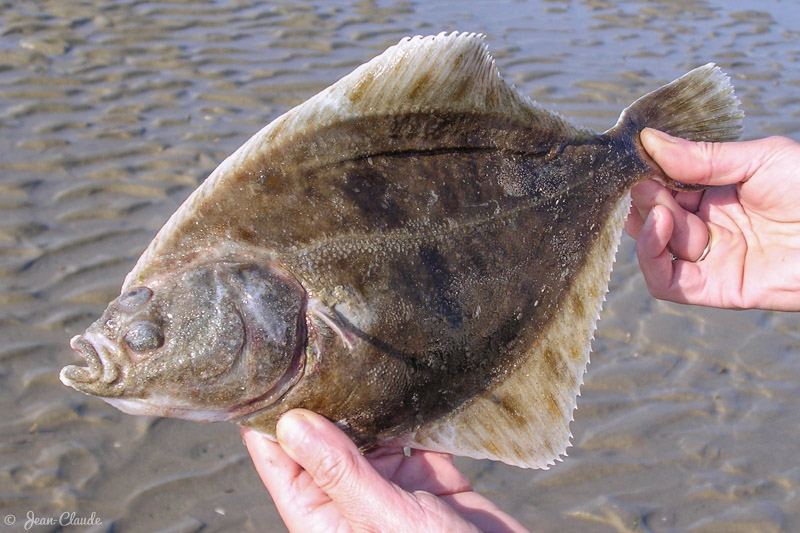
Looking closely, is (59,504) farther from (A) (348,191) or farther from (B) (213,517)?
(A) (348,191)

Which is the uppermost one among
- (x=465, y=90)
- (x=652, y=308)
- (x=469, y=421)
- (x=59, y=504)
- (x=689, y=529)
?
(x=465, y=90)

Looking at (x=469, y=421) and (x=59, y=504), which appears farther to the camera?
(x=59, y=504)

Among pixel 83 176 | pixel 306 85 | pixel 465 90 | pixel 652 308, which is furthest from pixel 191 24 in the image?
pixel 465 90

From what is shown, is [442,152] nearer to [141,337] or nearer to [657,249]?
[141,337]

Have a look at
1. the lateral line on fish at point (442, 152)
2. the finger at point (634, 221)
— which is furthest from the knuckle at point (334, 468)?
the finger at point (634, 221)

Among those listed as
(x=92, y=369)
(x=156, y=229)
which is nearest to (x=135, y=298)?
(x=92, y=369)
